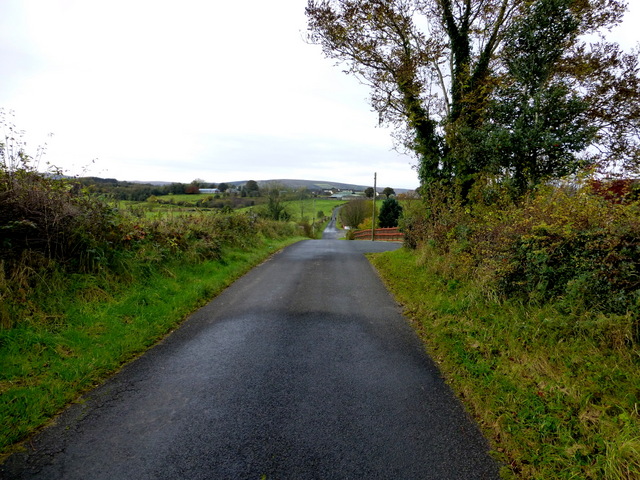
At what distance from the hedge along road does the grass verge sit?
213mm

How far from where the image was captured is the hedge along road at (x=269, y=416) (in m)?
2.38

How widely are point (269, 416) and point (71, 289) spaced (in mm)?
4271

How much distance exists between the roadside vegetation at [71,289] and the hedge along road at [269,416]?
37 cm

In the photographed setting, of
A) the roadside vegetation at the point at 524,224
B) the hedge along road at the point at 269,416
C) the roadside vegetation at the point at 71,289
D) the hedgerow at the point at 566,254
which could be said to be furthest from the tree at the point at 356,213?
the hedge along road at the point at 269,416

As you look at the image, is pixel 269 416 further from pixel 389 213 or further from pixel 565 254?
pixel 389 213

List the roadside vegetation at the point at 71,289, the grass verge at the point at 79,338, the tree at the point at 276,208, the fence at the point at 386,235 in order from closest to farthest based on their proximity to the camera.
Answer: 1. the grass verge at the point at 79,338
2. the roadside vegetation at the point at 71,289
3. the tree at the point at 276,208
4. the fence at the point at 386,235

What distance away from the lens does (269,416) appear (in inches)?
116

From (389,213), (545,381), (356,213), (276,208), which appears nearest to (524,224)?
(545,381)

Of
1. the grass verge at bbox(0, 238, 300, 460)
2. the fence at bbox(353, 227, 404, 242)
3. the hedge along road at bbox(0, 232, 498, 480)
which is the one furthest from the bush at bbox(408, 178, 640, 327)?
the fence at bbox(353, 227, 404, 242)

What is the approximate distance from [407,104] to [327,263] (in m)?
6.10

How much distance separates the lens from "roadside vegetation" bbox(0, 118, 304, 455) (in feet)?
11.1

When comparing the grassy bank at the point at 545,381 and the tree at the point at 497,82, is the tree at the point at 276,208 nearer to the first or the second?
the tree at the point at 497,82

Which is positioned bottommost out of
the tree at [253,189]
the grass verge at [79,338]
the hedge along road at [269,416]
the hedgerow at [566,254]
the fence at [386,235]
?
the fence at [386,235]

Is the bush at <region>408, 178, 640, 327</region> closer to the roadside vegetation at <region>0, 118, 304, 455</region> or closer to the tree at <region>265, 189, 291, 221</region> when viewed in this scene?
the roadside vegetation at <region>0, 118, 304, 455</region>
